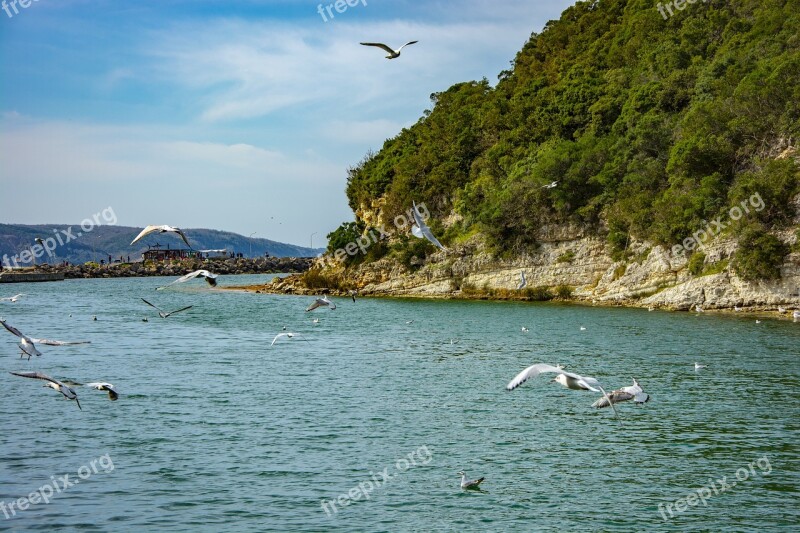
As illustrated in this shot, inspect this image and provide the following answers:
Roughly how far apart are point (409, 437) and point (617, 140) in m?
53.4

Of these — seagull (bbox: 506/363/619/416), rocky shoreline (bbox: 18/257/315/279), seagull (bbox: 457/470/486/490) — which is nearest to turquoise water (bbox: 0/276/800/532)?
seagull (bbox: 457/470/486/490)

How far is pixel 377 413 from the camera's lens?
2353 centimetres

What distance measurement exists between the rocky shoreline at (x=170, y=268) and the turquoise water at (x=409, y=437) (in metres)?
141

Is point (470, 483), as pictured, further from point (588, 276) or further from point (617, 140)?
point (617, 140)

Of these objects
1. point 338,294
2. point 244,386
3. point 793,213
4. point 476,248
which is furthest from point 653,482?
point 338,294

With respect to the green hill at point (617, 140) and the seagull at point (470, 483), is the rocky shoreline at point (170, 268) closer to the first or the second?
the green hill at point (617, 140)

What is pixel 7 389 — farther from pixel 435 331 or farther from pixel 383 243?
pixel 383 243

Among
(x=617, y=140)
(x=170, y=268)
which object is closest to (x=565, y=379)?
(x=617, y=140)

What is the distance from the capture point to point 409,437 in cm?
2075

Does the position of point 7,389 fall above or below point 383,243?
below

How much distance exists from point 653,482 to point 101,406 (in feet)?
53.2

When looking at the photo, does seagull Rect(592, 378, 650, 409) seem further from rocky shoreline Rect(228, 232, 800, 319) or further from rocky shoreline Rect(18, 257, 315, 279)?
rocky shoreline Rect(18, 257, 315, 279)

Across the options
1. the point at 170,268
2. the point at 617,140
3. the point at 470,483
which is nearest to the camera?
the point at 470,483

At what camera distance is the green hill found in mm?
54500
